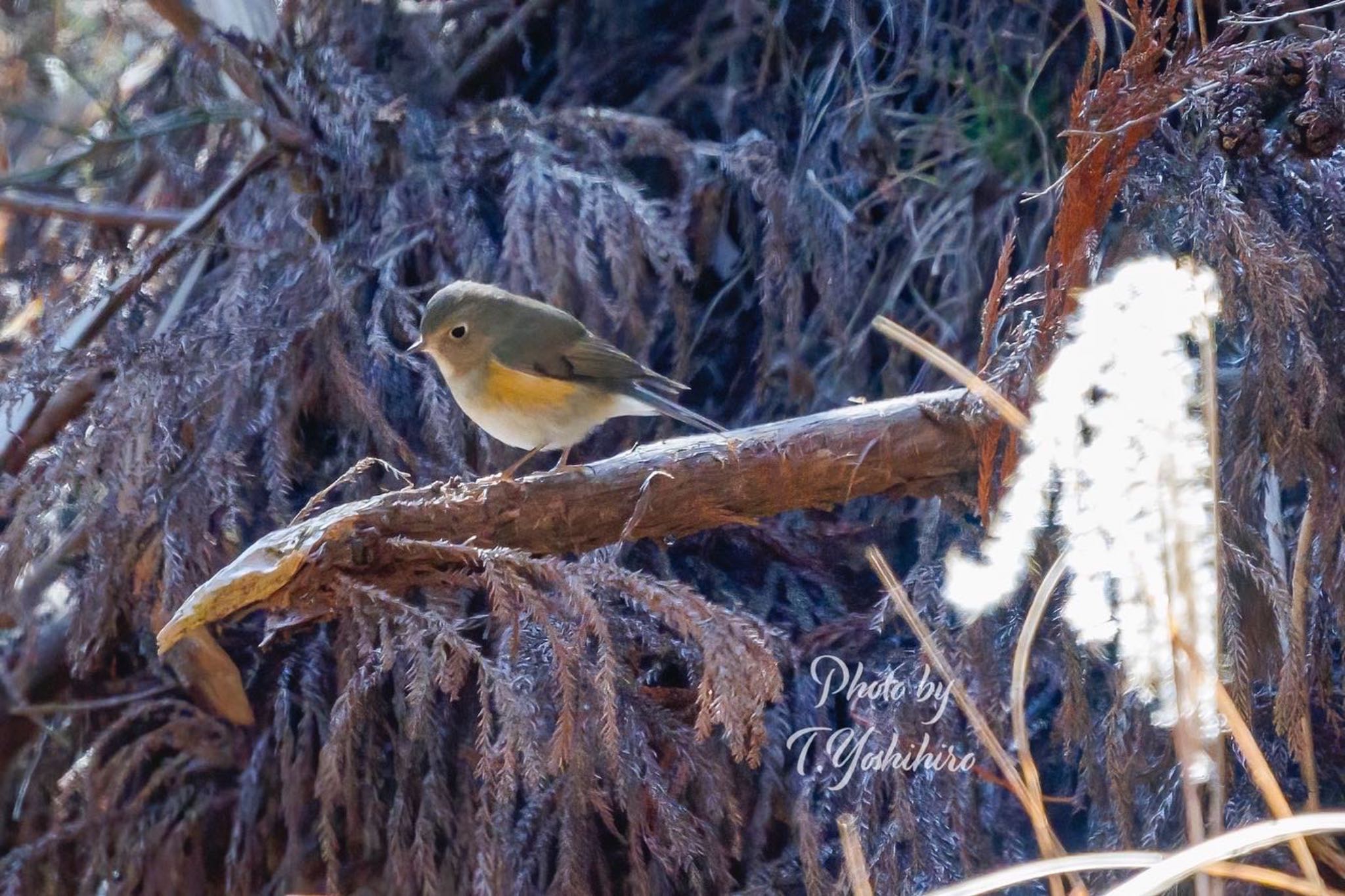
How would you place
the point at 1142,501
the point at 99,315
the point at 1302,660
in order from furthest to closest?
the point at 99,315
the point at 1302,660
the point at 1142,501

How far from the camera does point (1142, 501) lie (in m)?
0.96

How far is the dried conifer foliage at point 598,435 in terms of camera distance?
1.81 metres

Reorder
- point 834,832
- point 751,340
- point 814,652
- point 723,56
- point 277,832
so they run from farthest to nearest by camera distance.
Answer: point 723,56, point 751,340, point 277,832, point 814,652, point 834,832

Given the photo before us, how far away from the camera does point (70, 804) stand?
2811mm

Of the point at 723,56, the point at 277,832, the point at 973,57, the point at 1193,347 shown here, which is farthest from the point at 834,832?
the point at 723,56

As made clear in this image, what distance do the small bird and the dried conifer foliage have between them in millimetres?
197

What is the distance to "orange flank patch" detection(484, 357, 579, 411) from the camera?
2529 mm

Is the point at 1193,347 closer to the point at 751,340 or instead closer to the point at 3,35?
the point at 751,340

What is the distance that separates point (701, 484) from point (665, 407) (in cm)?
61

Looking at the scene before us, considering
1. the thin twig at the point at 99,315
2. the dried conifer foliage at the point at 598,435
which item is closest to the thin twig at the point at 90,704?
the dried conifer foliage at the point at 598,435

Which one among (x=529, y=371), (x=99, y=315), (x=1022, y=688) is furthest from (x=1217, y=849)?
(x=99, y=315)

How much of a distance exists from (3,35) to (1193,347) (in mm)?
3652

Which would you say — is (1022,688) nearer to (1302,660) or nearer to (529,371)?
(1302,660)

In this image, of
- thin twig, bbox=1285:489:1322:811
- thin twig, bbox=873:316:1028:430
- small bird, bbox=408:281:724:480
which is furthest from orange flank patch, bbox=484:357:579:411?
thin twig, bbox=1285:489:1322:811
